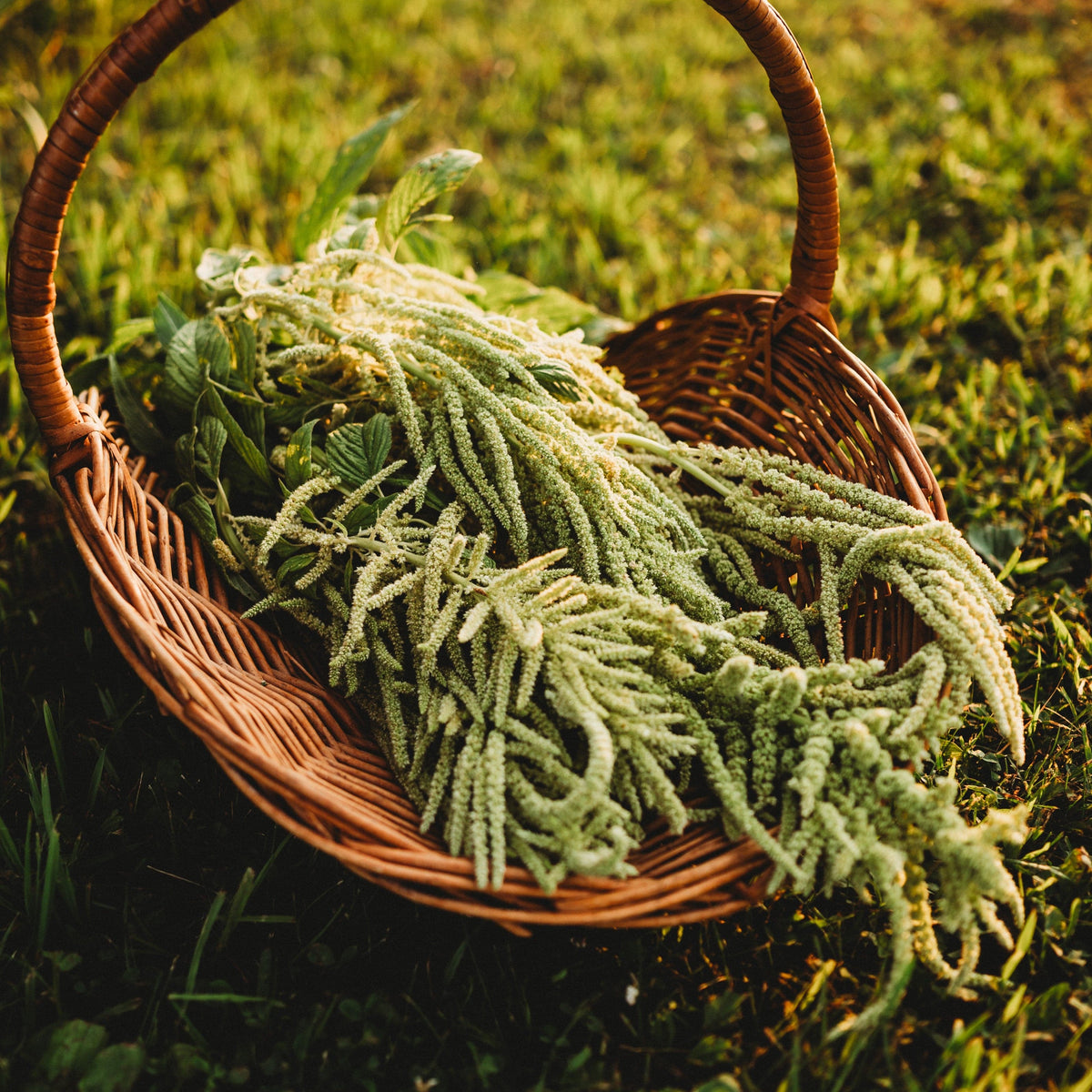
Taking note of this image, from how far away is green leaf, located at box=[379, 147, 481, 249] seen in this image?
188 cm

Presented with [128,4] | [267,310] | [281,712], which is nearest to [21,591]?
[267,310]

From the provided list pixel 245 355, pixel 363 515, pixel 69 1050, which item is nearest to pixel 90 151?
pixel 245 355

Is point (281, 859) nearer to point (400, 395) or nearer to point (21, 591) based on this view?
point (400, 395)

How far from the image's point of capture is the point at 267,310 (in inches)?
70.4

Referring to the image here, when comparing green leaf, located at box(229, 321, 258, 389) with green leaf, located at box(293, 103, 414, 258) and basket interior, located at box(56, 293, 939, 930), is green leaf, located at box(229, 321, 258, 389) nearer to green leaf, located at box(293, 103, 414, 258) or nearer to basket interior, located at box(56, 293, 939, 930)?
basket interior, located at box(56, 293, 939, 930)

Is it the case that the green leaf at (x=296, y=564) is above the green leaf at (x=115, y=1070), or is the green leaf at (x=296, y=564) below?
above

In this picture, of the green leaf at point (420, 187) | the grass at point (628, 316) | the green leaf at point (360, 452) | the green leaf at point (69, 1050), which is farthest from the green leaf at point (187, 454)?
the green leaf at point (69, 1050)

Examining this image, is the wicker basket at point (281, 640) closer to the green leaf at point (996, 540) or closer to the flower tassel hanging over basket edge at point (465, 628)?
the flower tassel hanging over basket edge at point (465, 628)

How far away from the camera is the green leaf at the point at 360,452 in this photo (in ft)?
5.02

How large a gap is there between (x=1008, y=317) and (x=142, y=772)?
103 inches

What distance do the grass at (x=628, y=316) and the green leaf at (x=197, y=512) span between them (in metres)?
0.38

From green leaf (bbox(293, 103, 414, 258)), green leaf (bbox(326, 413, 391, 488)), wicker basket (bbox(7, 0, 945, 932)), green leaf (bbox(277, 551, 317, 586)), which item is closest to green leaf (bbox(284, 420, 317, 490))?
green leaf (bbox(326, 413, 391, 488))

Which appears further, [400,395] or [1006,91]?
[1006,91]

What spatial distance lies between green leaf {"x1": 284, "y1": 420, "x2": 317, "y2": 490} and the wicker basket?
24cm
